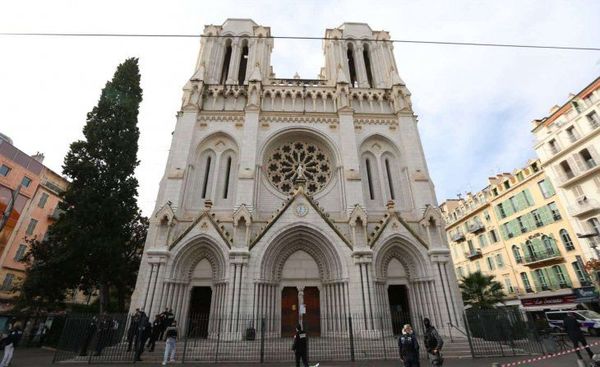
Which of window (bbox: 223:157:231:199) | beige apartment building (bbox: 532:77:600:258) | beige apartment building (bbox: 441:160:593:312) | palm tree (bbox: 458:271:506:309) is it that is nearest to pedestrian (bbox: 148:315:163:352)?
window (bbox: 223:157:231:199)

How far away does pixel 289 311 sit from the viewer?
14.5m

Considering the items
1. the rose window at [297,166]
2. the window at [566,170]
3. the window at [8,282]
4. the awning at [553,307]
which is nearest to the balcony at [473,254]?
the awning at [553,307]

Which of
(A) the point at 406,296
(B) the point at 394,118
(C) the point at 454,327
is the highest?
(B) the point at 394,118

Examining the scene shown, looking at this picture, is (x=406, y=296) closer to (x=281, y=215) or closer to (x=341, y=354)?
(x=341, y=354)

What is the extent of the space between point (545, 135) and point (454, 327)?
77.4 ft


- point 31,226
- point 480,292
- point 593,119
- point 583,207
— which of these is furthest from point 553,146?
point 31,226

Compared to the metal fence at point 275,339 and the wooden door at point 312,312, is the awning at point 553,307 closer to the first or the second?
the metal fence at point 275,339

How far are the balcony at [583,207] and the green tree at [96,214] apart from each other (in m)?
32.1

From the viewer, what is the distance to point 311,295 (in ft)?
48.8

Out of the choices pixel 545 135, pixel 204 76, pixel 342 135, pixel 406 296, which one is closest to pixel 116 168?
pixel 204 76

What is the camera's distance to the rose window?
18156mm

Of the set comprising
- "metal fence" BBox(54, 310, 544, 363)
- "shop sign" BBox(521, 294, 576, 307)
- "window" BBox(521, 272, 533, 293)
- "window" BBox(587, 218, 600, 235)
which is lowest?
"metal fence" BBox(54, 310, 544, 363)

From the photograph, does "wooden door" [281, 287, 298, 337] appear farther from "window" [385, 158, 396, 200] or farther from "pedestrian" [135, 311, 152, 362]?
"window" [385, 158, 396, 200]

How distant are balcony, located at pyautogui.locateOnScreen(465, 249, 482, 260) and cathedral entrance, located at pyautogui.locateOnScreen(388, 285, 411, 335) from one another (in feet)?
76.0
